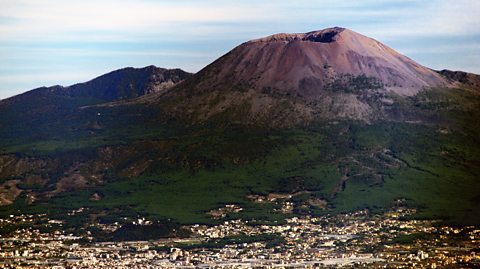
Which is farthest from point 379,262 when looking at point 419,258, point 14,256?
point 14,256

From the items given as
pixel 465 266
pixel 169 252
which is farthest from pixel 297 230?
pixel 465 266

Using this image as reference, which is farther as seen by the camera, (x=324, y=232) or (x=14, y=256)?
(x=324, y=232)

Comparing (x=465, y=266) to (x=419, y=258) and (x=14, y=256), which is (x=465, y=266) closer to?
(x=419, y=258)

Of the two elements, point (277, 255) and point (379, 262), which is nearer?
point (379, 262)

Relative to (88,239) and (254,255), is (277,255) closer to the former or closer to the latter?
(254,255)

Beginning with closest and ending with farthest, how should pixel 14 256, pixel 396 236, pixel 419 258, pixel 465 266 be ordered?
pixel 465 266 < pixel 419 258 < pixel 14 256 < pixel 396 236

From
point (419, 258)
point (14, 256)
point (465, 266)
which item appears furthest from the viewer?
point (14, 256)
